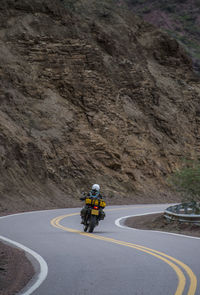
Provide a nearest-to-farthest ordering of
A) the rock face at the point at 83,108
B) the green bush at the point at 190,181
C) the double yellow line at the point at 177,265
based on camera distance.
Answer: the double yellow line at the point at 177,265 → the green bush at the point at 190,181 → the rock face at the point at 83,108

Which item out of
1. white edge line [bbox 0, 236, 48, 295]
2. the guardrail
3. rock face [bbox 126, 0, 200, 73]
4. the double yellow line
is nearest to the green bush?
the guardrail

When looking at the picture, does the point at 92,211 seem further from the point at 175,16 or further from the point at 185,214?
the point at 175,16

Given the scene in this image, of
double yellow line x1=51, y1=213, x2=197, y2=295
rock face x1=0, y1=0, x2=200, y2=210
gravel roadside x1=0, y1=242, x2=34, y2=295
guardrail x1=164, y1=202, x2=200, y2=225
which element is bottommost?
gravel roadside x1=0, y1=242, x2=34, y2=295

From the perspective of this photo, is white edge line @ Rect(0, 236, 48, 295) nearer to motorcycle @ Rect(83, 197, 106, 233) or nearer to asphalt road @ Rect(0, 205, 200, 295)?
asphalt road @ Rect(0, 205, 200, 295)

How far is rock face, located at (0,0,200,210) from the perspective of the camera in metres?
34.3

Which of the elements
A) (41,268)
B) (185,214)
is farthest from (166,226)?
(41,268)

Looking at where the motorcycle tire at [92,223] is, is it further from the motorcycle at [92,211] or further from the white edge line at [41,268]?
the white edge line at [41,268]

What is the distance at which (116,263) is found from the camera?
8.28m

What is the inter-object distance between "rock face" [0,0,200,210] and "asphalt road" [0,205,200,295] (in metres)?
15.5

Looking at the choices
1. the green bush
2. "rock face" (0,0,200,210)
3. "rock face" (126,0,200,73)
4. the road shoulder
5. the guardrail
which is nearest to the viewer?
the road shoulder

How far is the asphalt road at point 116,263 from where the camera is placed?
6301mm

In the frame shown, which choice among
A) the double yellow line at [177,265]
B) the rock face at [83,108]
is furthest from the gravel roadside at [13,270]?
the rock face at [83,108]

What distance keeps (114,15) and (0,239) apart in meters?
48.2

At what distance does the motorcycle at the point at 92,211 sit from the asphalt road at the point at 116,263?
106 cm
